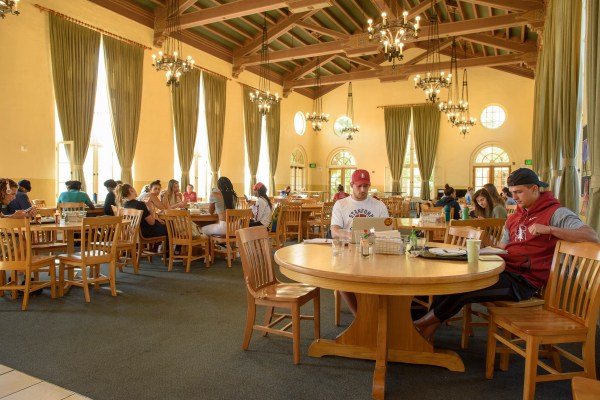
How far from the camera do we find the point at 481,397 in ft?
7.74

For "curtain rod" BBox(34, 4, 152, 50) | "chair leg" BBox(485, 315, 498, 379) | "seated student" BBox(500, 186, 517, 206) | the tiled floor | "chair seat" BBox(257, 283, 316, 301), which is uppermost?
"curtain rod" BBox(34, 4, 152, 50)

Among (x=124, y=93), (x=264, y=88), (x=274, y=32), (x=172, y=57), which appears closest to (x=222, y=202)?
(x=172, y=57)

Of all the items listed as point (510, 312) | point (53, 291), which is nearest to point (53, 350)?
point (53, 291)

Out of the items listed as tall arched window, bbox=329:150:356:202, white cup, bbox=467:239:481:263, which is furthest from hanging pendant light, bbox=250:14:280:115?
white cup, bbox=467:239:481:263

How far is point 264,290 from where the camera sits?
118 inches

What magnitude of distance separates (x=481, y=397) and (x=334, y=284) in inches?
42.9

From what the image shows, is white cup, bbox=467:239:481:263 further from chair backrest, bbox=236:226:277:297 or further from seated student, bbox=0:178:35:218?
seated student, bbox=0:178:35:218

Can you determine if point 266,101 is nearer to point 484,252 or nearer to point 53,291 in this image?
point 53,291

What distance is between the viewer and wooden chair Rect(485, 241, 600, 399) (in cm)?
215

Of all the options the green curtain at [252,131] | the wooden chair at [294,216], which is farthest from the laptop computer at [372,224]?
the green curtain at [252,131]

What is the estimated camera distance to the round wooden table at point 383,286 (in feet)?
6.97

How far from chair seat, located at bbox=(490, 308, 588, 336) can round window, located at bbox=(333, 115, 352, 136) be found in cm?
1540

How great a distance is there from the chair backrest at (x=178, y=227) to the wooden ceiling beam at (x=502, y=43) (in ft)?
34.3

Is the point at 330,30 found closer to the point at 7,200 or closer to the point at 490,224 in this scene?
the point at 490,224
